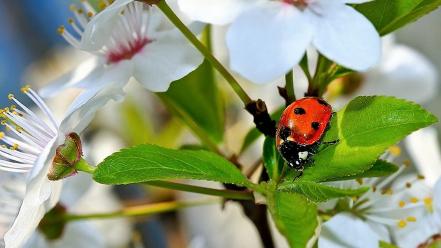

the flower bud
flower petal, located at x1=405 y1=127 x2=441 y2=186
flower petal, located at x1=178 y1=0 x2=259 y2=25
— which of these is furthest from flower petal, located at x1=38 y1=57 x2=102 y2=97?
flower petal, located at x1=405 y1=127 x2=441 y2=186

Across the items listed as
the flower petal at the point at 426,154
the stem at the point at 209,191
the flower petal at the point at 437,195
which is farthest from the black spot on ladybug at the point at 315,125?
the flower petal at the point at 426,154

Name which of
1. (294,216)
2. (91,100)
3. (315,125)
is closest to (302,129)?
(315,125)

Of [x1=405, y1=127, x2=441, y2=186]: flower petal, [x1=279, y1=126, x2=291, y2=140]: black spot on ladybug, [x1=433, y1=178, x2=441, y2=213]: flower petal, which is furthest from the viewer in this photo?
[x1=405, y1=127, x2=441, y2=186]: flower petal

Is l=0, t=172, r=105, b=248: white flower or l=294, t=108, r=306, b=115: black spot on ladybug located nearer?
l=294, t=108, r=306, b=115: black spot on ladybug

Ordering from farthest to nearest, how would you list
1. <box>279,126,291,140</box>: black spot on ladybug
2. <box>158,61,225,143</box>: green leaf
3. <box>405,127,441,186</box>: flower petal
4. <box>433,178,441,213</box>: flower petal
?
<box>405,127,441,186</box>: flower petal < <box>158,61,225,143</box>: green leaf < <box>433,178,441,213</box>: flower petal < <box>279,126,291,140</box>: black spot on ladybug

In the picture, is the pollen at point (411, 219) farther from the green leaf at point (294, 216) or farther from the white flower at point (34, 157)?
the white flower at point (34, 157)

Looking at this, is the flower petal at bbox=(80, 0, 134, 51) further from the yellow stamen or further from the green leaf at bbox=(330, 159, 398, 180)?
the yellow stamen

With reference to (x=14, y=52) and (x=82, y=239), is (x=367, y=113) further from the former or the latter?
(x=14, y=52)
